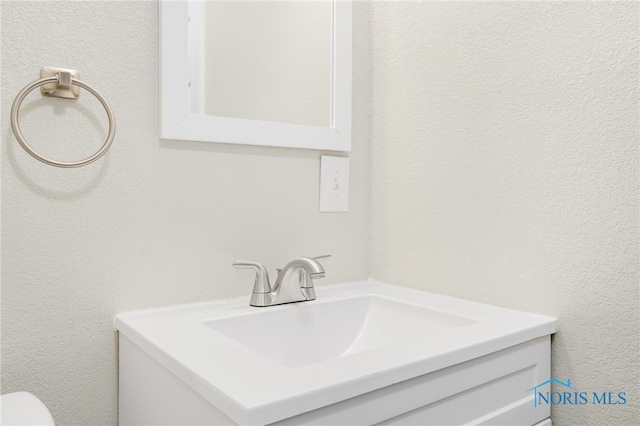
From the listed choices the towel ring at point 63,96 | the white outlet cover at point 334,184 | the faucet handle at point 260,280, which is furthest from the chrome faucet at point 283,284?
the towel ring at point 63,96

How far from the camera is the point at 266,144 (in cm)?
112

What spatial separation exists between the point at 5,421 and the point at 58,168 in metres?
0.45

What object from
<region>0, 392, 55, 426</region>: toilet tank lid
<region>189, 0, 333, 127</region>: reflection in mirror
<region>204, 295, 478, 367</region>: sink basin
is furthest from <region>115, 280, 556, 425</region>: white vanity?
<region>189, 0, 333, 127</region>: reflection in mirror

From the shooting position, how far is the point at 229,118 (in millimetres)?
1071

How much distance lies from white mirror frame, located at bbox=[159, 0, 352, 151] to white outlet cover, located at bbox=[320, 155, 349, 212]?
37 mm

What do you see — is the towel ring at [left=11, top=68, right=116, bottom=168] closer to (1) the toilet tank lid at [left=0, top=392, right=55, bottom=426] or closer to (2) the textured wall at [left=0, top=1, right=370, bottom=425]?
(2) the textured wall at [left=0, top=1, right=370, bottom=425]

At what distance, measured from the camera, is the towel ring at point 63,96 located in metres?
0.83

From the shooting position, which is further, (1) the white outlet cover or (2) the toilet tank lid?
(1) the white outlet cover

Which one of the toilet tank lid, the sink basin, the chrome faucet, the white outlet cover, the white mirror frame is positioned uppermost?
the white mirror frame

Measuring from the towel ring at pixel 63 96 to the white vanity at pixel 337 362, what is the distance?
32 centimetres

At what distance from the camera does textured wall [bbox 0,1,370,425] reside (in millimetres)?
858

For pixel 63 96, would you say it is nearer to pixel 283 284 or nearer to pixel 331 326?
pixel 283 284

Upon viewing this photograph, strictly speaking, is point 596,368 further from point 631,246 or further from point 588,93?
point 588,93

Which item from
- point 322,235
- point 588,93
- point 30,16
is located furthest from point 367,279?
point 30,16
